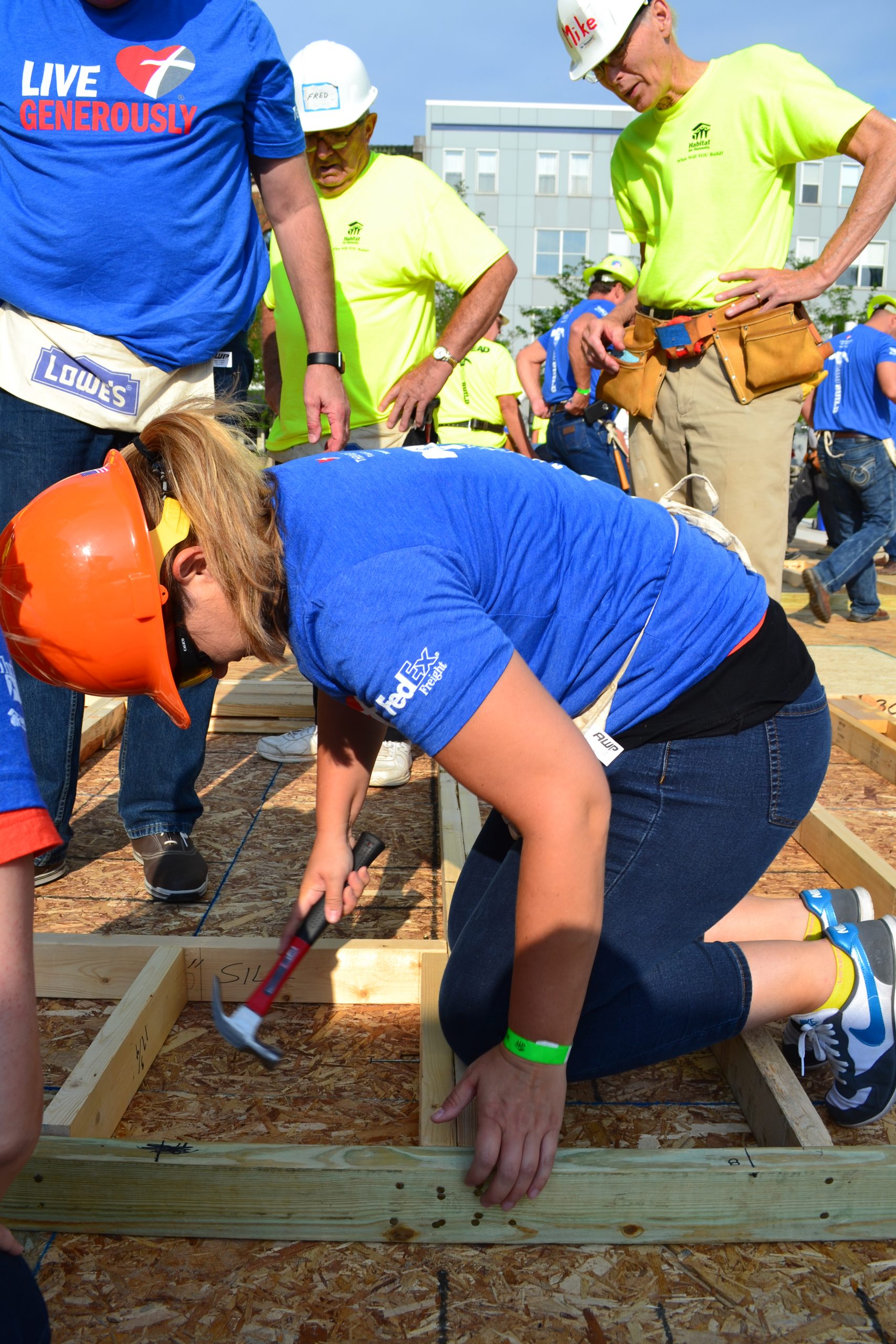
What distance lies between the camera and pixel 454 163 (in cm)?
4309

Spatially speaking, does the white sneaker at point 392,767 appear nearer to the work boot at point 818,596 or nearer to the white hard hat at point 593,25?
the white hard hat at point 593,25

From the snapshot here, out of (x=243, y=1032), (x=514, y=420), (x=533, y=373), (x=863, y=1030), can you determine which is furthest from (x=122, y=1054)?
(x=533, y=373)

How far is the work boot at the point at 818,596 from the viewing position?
7.53 meters

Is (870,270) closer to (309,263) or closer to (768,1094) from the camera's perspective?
(309,263)

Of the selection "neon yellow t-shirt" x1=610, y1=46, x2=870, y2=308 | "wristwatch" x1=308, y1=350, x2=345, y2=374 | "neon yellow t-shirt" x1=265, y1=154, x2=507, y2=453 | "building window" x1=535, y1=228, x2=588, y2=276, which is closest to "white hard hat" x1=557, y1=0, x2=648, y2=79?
"neon yellow t-shirt" x1=610, y1=46, x2=870, y2=308

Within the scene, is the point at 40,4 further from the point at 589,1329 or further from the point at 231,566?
the point at 589,1329

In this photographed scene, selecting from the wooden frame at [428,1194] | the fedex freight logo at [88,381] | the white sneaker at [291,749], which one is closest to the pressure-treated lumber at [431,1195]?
the wooden frame at [428,1194]

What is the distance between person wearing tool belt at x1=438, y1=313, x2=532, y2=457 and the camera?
26.9 feet

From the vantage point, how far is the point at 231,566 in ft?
5.50

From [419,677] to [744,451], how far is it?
94.5 inches

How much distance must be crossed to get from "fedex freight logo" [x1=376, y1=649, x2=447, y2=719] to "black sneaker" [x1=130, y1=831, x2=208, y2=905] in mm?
1564

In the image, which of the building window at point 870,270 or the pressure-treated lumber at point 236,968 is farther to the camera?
the building window at point 870,270

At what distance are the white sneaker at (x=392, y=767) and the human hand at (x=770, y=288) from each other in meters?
1.92

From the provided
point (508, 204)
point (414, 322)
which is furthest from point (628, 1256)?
point (508, 204)
